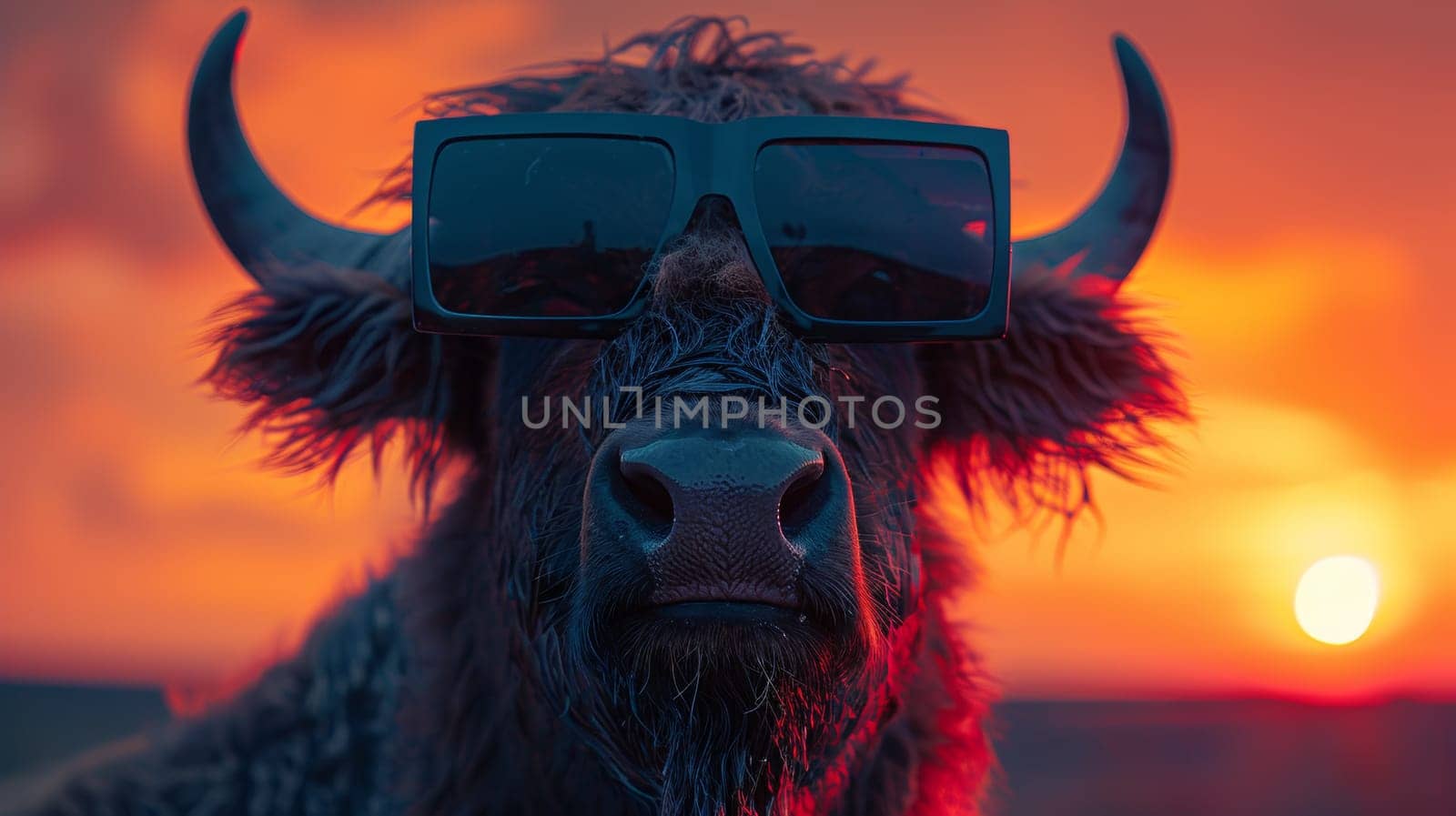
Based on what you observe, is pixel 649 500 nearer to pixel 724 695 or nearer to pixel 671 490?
pixel 671 490

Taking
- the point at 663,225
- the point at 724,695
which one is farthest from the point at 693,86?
the point at 724,695

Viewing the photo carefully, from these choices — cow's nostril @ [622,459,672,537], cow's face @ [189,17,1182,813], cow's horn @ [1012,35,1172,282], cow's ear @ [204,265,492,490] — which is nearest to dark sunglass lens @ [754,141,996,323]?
cow's face @ [189,17,1182,813]

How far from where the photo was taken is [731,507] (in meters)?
1.98

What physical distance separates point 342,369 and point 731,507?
1.61 m

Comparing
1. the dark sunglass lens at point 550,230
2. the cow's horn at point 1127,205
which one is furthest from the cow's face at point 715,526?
the cow's horn at point 1127,205

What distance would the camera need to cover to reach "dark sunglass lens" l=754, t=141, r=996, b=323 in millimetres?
2535

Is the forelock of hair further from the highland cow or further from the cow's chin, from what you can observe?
the cow's chin

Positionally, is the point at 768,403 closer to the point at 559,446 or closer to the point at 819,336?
the point at 819,336

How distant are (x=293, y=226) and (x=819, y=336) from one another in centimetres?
163

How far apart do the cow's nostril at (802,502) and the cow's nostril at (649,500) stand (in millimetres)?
191

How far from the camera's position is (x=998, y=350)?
10.6 ft

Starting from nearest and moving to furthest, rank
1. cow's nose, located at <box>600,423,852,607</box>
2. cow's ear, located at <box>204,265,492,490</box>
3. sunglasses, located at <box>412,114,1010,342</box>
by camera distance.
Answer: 1. cow's nose, located at <box>600,423,852,607</box>
2. sunglasses, located at <box>412,114,1010,342</box>
3. cow's ear, located at <box>204,265,492,490</box>

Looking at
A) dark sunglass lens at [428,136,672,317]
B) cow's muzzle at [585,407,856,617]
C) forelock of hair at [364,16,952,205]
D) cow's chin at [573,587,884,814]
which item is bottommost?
cow's chin at [573,587,884,814]

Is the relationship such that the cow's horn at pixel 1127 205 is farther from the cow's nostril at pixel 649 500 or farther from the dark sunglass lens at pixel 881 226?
the cow's nostril at pixel 649 500
